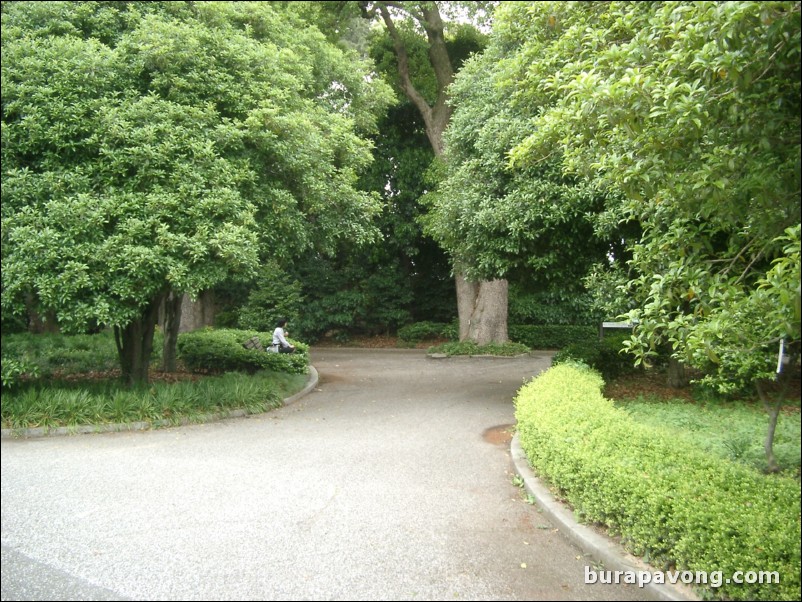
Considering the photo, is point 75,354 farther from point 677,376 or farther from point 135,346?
point 677,376

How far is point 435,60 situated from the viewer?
60.7 feet

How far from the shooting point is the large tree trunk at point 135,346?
383 inches

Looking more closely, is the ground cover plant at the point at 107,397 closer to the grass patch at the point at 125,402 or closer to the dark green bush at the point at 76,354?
the grass patch at the point at 125,402

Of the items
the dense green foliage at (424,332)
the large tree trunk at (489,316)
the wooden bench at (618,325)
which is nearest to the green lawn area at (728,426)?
the wooden bench at (618,325)

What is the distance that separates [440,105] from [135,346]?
12899 millimetres

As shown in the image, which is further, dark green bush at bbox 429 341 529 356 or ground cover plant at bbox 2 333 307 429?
dark green bush at bbox 429 341 529 356

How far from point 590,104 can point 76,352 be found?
13.1 meters

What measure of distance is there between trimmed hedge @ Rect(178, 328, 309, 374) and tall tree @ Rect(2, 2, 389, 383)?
3260 millimetres

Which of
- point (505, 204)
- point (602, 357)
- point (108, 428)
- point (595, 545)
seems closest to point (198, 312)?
point (108, 428)

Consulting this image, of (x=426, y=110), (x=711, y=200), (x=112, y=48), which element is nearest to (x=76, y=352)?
(x=112, y=48)

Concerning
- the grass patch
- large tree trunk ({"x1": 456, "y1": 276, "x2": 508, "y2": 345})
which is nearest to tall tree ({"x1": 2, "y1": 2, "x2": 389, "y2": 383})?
the grass patch

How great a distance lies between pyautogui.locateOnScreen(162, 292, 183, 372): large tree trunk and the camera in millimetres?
12555

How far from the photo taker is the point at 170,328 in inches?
501

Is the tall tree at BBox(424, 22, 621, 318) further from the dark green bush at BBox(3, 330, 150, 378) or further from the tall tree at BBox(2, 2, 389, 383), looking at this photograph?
the dark green bush at BBox(3, 330, 150, 378)
